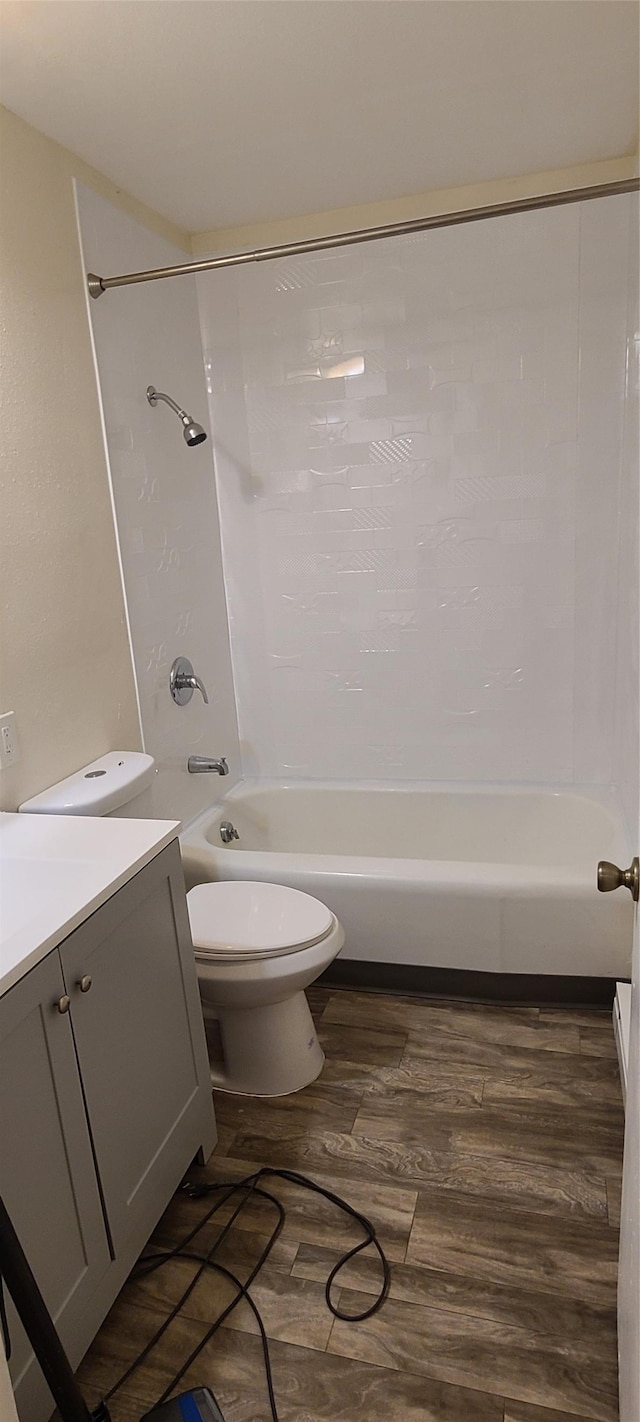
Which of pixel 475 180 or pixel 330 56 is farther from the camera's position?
pixel 475 180

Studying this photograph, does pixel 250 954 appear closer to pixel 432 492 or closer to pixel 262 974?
pixel 262 974

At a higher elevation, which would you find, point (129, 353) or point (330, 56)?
point (330, 56)

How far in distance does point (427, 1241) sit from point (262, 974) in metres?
0.62

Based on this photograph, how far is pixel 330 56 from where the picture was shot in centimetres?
172

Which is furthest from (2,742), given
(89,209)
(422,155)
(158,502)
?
(422,155)

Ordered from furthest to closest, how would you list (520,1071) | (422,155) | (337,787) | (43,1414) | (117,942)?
(337,787) < (422,155) < (520,1071) < (117,942) < (43,1414)

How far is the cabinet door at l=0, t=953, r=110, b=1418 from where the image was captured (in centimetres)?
117

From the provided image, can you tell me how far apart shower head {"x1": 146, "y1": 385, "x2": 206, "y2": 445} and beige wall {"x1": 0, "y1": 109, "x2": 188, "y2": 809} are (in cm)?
25

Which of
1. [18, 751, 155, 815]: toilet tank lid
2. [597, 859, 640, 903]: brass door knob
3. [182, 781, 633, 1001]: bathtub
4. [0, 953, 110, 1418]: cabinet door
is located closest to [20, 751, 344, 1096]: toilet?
[18, 751, 155, 815]: toilet tank lid

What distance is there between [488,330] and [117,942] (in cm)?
217

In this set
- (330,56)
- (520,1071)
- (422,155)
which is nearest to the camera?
(330,56)

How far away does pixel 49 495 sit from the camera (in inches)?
76.3

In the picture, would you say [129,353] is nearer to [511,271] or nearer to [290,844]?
[511,271]

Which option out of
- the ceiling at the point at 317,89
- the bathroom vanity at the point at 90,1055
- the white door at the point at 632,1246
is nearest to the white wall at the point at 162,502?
the ceiling at the point at 317,89
